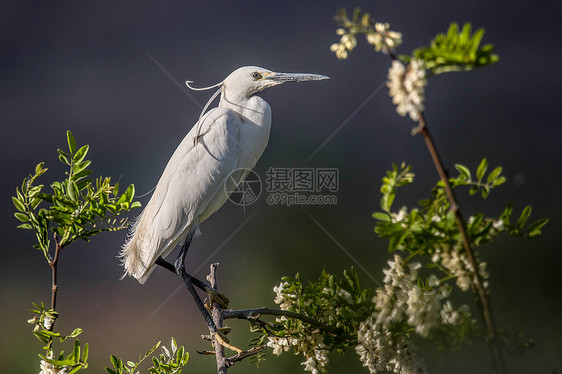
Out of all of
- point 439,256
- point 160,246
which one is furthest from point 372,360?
point 160,246

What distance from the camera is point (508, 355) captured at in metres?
0.74

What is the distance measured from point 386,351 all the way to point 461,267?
315mm

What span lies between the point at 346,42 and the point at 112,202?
626 mm

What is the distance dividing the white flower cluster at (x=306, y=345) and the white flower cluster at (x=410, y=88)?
625 mm

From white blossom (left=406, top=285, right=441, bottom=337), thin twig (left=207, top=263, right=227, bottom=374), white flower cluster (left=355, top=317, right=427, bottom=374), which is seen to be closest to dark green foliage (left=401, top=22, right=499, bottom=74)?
white blossom (left=406, top=285, right=441, bottom=337)

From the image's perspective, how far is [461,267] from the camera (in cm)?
61

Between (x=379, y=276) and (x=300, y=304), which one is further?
(x=379, y=276)

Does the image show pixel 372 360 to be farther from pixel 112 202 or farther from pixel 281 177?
pixel 281 177

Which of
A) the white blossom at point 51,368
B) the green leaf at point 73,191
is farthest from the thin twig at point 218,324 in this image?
the green leaf at point 73,191

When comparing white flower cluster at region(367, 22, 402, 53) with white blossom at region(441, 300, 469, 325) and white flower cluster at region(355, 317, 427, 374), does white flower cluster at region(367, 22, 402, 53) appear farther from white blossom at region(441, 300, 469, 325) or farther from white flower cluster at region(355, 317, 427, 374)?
white flower cluster at region(355, 317, 427, 374)

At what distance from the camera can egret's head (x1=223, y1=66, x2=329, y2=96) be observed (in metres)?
1.37

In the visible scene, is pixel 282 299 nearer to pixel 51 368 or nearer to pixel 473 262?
pixel 51 368

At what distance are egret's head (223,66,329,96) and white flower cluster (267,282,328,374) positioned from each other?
1.90 ft

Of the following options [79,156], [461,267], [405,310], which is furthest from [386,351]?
[79,156]
